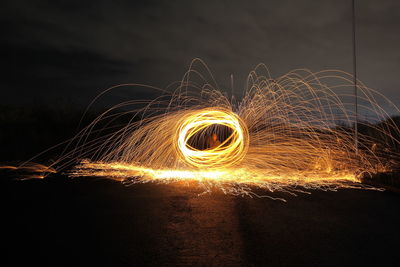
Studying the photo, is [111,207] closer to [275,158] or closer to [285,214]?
[285,214]

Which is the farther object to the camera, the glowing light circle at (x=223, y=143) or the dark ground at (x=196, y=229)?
the glowing light circle at (x=223, y=143)

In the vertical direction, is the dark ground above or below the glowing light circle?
below

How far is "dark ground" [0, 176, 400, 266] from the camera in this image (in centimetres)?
356

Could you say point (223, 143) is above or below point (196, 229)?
above

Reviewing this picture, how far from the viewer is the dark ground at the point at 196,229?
3.56 metres

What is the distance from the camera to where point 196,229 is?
4.58m

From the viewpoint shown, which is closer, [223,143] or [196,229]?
[196,229]

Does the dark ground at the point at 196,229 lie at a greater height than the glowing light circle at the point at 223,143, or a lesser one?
lesser

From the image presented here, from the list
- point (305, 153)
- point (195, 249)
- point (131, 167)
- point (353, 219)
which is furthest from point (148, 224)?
point (305, 153)

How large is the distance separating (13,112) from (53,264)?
2897 cm

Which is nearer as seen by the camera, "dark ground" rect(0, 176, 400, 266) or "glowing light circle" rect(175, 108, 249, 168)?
"dark ground" rect(0, 176, 400, 266)

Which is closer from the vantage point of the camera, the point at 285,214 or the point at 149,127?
the point at 285,214

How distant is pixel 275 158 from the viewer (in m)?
12.2

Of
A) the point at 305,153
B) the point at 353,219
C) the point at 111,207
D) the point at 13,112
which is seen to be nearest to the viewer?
the point at 353,219
